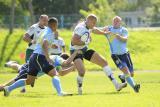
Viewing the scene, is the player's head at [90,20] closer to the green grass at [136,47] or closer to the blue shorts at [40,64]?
the blue shorts at [40,64]

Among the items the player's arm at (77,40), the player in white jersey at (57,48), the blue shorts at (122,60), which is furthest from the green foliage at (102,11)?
the player's arm at (77,40)

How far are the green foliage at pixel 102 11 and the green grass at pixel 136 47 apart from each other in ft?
70.9

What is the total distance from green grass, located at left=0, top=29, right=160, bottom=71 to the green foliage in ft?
70.9

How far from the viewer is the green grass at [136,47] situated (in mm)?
40306

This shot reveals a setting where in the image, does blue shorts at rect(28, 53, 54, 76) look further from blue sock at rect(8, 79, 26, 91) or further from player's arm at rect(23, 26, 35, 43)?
player's arm at rect(23, 26, 35, 43)

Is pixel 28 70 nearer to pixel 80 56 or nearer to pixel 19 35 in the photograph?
pixel 80 56

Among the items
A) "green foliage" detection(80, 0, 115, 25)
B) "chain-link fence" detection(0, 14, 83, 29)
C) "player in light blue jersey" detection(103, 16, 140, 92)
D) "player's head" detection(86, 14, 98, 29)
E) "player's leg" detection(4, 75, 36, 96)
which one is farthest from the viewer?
"green foliage" detection(80, 0, 115, 25)

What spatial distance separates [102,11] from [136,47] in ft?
103

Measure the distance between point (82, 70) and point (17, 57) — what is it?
25699 millimetres

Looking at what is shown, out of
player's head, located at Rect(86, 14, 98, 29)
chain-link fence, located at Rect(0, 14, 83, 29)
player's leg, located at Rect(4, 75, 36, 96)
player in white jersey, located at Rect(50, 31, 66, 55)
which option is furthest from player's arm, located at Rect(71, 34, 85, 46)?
chain-link fence, located at Rect(0, 14, 83, 29)

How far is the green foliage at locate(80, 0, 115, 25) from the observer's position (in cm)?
7288

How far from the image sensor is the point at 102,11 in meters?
76.8

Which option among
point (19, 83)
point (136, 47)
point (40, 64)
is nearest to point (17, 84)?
point (19, 83)

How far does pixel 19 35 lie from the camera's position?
47281 mm
